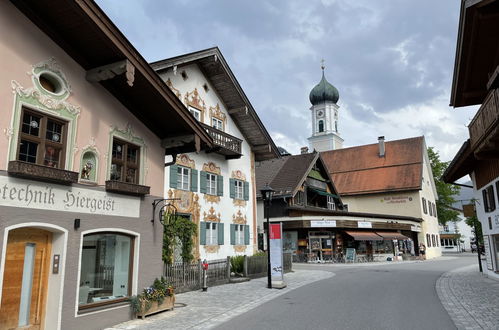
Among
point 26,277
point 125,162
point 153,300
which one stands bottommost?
point 153,300

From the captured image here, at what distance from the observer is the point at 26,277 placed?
805cm

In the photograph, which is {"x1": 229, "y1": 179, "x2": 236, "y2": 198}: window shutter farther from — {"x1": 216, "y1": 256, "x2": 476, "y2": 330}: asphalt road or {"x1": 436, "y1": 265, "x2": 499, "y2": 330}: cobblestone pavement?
{"x1": 436, "y1": 265, "x2": 499, "y2": 330}: cobblestone pavement

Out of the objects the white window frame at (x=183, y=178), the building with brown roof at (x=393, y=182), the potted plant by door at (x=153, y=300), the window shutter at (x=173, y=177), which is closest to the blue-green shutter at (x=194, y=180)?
the white window frame at (x=183, y=178)

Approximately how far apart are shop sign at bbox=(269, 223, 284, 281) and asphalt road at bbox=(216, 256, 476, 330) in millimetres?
1264

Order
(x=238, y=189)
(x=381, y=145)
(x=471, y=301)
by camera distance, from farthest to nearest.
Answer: (x=381, y=145), (x=238, y=189), (x=471, y=301)

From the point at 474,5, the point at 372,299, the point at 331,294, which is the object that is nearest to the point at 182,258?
Result: the point at 331,294

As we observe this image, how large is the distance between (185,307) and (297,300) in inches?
143

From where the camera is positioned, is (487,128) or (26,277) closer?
(26,277)

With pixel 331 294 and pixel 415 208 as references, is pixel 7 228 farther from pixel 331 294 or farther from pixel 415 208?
pixel 415 208

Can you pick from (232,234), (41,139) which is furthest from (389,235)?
(41,139)

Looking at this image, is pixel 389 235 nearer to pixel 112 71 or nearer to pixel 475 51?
pixel 475 51

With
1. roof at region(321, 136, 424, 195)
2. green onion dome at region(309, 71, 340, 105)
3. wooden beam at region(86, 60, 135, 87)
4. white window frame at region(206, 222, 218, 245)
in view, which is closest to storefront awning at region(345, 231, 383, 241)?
roof at region(321, 136, 424, 195)

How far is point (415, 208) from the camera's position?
4253cm

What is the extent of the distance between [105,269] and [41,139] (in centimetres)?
A: 349
